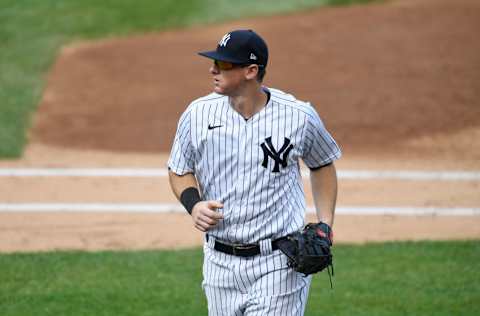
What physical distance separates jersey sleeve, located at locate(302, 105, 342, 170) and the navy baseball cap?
40 centimetres

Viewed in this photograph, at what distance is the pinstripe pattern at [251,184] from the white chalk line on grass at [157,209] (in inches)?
196

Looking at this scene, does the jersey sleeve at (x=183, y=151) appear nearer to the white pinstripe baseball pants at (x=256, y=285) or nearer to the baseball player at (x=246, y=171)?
the baseball player at (x=246, y=171)

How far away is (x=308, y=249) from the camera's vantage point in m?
5.11

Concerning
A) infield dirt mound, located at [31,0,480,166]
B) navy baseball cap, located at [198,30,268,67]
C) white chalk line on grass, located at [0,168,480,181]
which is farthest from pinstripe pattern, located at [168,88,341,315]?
infield dirt mound, located at [31,0,480,166]

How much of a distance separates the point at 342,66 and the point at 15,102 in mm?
4720

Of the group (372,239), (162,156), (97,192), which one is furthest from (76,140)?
(372,239)

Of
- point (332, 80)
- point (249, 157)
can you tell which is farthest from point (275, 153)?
point (332, 80)

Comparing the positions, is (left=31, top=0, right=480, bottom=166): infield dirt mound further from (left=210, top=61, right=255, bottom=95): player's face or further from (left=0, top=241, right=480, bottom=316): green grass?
(left=210, top=61, right=255, bottom=95): player's face

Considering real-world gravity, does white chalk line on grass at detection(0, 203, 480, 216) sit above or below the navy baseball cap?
below

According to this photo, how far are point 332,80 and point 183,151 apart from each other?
9245 millimetres

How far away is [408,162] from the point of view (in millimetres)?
11891

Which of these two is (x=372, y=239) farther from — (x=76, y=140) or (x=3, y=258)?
(x=76, y=140)

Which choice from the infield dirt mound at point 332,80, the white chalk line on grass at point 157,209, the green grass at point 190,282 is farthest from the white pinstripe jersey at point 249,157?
the infield dirt mound at point 332,80

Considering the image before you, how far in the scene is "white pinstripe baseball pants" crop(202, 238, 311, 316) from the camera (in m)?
5.22
